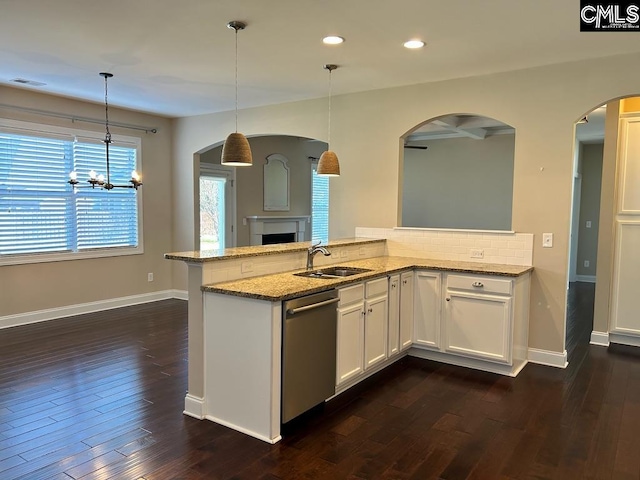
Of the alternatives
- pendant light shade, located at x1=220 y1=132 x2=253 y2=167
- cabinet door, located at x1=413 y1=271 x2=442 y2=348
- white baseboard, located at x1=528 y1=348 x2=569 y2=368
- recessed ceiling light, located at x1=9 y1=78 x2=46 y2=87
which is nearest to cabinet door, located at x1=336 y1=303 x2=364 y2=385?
cabinet door, located at x1=413 y1=271 x2=442 y2=348

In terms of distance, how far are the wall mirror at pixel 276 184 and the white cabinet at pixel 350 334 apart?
518cm

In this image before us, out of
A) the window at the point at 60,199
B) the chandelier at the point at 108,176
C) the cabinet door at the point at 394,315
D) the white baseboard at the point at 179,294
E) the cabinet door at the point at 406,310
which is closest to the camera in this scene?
the cabinet door at the point at 394,315

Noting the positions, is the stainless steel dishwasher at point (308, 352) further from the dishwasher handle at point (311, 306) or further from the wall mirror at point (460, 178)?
the wall mirror at point (460, 178)

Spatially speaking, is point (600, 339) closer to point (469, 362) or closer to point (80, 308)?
point (469, 362)

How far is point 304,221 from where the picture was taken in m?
9.19

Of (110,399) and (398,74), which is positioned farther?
(398,74)

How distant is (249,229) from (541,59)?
539 centimetres

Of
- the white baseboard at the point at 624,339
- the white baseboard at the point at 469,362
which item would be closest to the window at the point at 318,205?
the white baseboard at the point at 469,362

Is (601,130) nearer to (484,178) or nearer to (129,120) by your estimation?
(484,178)

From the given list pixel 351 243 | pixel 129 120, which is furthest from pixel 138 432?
pixel 129 120

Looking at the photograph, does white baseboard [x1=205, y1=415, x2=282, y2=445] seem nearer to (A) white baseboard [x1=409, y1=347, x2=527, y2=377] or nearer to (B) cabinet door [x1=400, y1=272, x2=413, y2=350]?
(B) cabinet door [x1=400, y1=272, x2=413, y2=350]

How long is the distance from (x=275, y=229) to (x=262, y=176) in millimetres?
982

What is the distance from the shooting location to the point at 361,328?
3588 mm

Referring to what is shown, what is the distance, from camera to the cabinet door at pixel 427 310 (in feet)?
14.0
